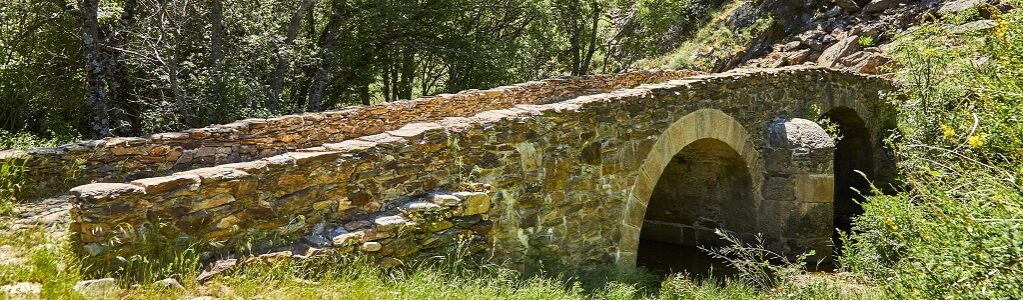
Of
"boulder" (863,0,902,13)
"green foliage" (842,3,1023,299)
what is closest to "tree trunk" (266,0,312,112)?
"green foliage" (842,3,1023,299)

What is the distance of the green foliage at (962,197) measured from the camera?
342 centimetres

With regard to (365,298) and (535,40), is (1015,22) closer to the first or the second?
(365,298)

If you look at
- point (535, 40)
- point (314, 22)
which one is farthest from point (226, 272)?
point (535, 40)

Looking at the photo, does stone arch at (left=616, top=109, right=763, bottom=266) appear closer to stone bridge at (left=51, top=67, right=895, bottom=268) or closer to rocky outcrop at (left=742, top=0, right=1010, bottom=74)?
stone bridge at (left=51, top=67, right=895, bottom=268)

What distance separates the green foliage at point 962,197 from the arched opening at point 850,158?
15.3ft

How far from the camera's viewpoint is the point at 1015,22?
19.8 feet

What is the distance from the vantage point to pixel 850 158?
1359cm

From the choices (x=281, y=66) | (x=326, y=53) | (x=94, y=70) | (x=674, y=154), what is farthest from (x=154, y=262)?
(x=326, y=53)

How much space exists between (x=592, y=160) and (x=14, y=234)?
4345mm

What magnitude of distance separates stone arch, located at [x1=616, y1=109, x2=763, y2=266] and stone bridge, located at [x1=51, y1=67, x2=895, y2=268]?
2 cm

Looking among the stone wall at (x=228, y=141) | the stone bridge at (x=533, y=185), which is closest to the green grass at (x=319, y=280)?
the stone bridge at (x=533, y=185)

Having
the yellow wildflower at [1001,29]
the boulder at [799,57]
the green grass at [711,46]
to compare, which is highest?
the green grass at [711,46]

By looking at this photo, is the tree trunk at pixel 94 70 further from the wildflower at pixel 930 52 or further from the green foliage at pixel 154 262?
the wildflower at pixel 930 52

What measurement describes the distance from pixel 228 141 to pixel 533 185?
3.46 meters
